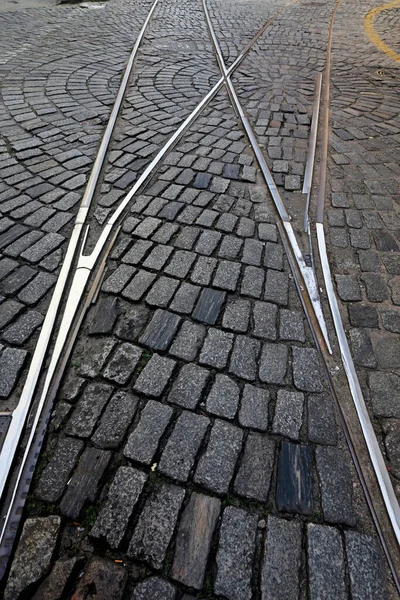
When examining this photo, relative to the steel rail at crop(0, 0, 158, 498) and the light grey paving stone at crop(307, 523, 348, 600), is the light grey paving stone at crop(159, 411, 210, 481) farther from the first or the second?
the steel rail at crop(0, 0, 158, 498)

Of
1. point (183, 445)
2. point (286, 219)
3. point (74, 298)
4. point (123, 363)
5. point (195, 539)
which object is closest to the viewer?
point (195, 539)

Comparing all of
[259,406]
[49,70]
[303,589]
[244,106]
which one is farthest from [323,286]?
[49,70]

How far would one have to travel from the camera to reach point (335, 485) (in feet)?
6.24

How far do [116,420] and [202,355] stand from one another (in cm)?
66

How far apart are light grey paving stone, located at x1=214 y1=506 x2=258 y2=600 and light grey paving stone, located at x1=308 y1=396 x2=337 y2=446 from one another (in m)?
0.55

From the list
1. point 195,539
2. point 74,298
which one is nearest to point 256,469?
point 195,539

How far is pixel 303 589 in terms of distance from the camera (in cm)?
161

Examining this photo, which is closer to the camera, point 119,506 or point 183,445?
point 119,506

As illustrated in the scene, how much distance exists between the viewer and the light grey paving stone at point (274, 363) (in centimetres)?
234

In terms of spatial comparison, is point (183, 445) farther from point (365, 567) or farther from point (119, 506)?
point (365, 567)

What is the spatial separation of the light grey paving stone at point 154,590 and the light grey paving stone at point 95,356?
1104 mm

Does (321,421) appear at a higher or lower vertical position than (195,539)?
higher

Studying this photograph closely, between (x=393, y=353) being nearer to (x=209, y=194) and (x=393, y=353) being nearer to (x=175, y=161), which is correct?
(x=209, y=194)

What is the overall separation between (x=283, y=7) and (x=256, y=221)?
9992 millimetres
